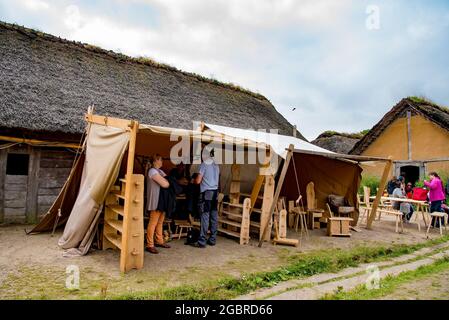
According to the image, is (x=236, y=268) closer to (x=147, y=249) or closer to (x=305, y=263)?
(x=305, y=263)

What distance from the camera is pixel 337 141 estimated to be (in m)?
19.3

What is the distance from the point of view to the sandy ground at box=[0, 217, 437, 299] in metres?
3.75

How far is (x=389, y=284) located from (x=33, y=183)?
24.3 feet

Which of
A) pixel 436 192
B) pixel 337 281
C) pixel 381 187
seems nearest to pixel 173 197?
pixel 337 281

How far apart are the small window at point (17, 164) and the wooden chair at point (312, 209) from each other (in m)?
6.90

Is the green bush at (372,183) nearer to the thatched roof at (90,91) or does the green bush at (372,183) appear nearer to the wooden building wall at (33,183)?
the thatched roof at (90,91)

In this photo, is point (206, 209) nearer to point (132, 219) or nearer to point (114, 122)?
point (132, 219)

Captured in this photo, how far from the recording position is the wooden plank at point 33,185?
742cm

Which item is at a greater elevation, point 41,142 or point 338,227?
point 41,142

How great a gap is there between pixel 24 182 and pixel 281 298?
6.51 m

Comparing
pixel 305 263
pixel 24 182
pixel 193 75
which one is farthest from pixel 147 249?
pixel 193 75

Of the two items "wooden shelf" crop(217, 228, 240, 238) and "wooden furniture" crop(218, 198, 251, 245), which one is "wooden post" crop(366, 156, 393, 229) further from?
"wooden shelf" crop(217, 228, 240, 238)

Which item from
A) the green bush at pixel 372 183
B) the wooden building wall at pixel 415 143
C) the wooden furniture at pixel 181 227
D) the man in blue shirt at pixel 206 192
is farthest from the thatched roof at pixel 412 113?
the wooden furniture at pixel 181 227

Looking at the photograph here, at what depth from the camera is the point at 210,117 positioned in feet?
34.7
